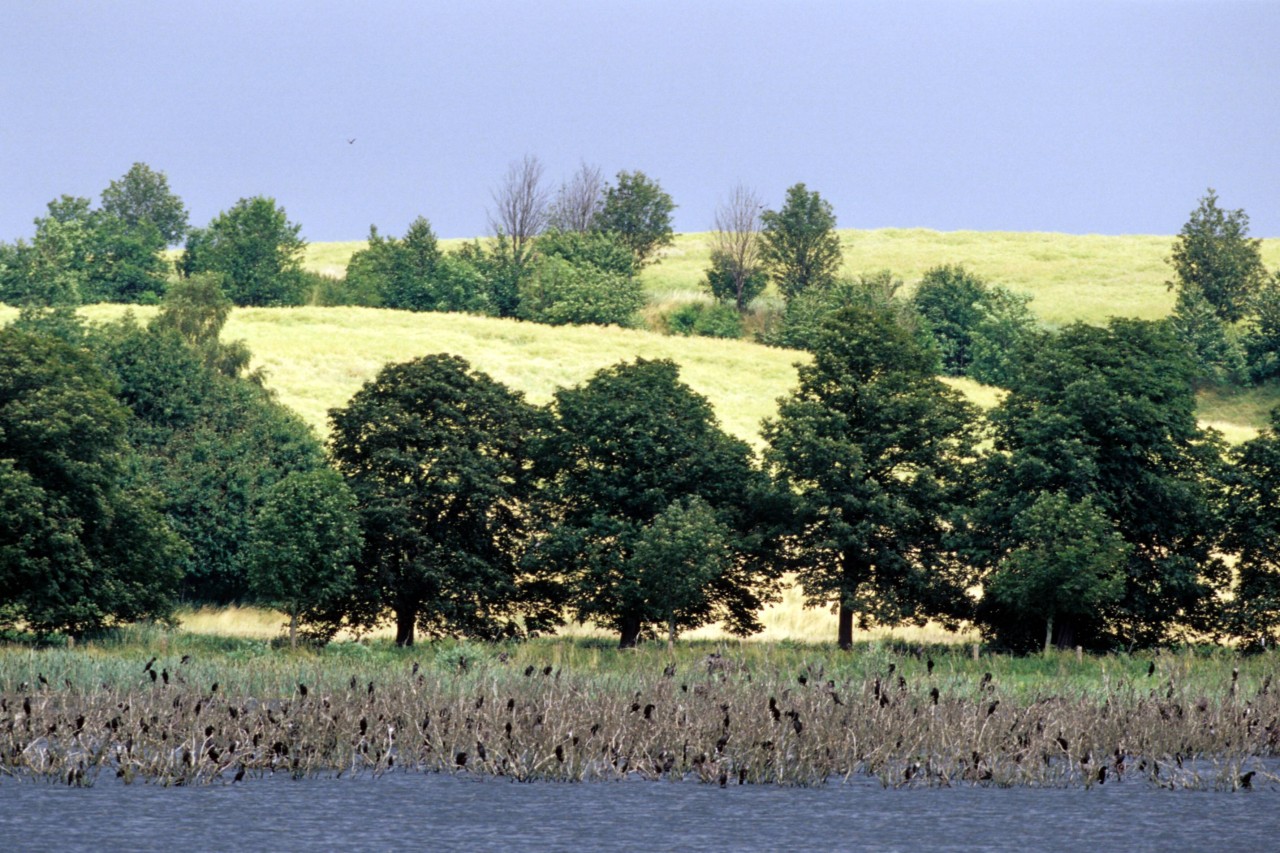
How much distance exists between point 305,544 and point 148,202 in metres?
140

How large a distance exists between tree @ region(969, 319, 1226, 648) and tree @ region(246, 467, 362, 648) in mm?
20580

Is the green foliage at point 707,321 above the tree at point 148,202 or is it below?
below

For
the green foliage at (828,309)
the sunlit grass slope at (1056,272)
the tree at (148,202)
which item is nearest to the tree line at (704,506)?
the green foliage at (828,309)

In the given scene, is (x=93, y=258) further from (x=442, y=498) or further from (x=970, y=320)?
(x=442, y=498)

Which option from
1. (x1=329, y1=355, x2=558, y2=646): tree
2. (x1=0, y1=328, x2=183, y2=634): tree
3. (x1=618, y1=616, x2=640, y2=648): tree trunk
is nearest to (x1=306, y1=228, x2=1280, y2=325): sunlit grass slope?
(x1=329, y1=355, x2=558, y2=646): tree

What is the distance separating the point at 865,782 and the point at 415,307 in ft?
436

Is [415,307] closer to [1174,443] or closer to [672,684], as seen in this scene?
[1174,443]

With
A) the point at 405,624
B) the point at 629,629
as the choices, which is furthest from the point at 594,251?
the point at 629,629

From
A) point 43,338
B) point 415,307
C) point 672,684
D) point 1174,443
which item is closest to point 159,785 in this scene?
point 672,684

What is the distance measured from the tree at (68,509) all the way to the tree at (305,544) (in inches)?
144

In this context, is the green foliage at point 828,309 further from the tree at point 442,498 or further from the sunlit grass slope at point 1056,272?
the tree at point 442,498

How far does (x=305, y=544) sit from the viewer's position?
52.3 meters

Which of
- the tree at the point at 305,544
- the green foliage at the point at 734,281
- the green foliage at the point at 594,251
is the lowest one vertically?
Result: the tree at the point at 305,544

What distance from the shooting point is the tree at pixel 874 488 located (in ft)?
181
